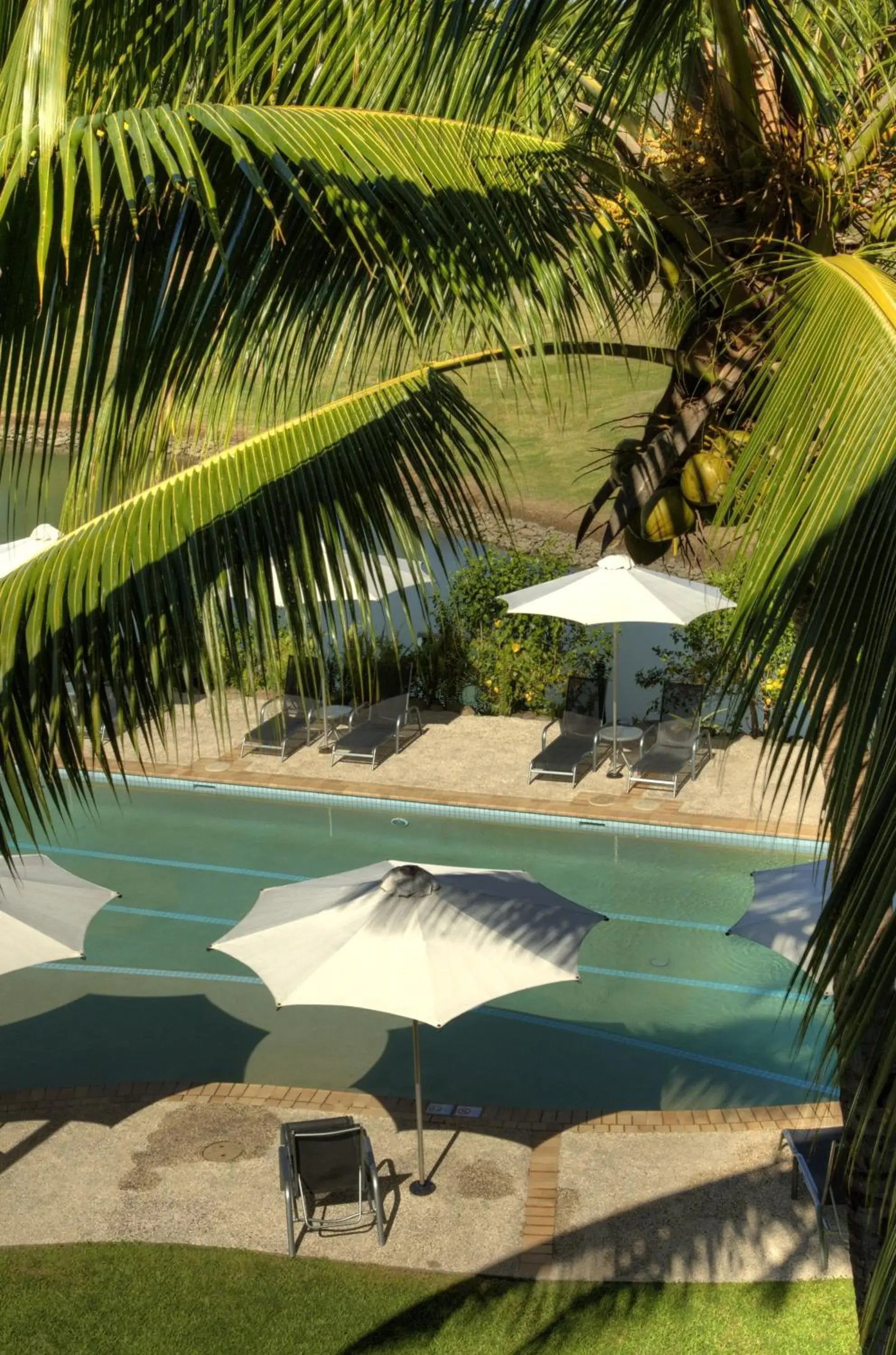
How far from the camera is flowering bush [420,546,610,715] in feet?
58.5

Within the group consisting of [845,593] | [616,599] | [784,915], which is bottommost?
[784,915]

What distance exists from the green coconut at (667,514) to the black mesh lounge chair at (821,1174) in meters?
3.51

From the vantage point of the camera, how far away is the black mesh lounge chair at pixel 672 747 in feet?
50.0

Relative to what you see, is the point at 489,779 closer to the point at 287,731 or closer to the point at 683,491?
the point at 287,731

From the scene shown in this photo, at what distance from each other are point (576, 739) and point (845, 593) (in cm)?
1309

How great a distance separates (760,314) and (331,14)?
5.68ft

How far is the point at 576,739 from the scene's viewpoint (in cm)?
1606

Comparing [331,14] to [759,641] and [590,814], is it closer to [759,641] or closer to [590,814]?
[759,641]

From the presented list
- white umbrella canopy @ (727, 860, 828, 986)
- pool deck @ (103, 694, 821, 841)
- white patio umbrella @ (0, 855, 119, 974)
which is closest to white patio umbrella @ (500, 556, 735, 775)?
pool deck @ (103, 694, 821, 841)

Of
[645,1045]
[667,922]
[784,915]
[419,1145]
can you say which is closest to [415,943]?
[419,1145]

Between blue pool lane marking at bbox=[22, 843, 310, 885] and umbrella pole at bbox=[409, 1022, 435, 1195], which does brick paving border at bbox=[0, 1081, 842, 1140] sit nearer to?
umbrella pole at bbox=[409, 1022, 435, 1195]

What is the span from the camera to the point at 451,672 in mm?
18219

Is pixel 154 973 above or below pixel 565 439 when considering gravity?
below

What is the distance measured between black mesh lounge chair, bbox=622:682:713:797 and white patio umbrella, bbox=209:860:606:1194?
252 inches
